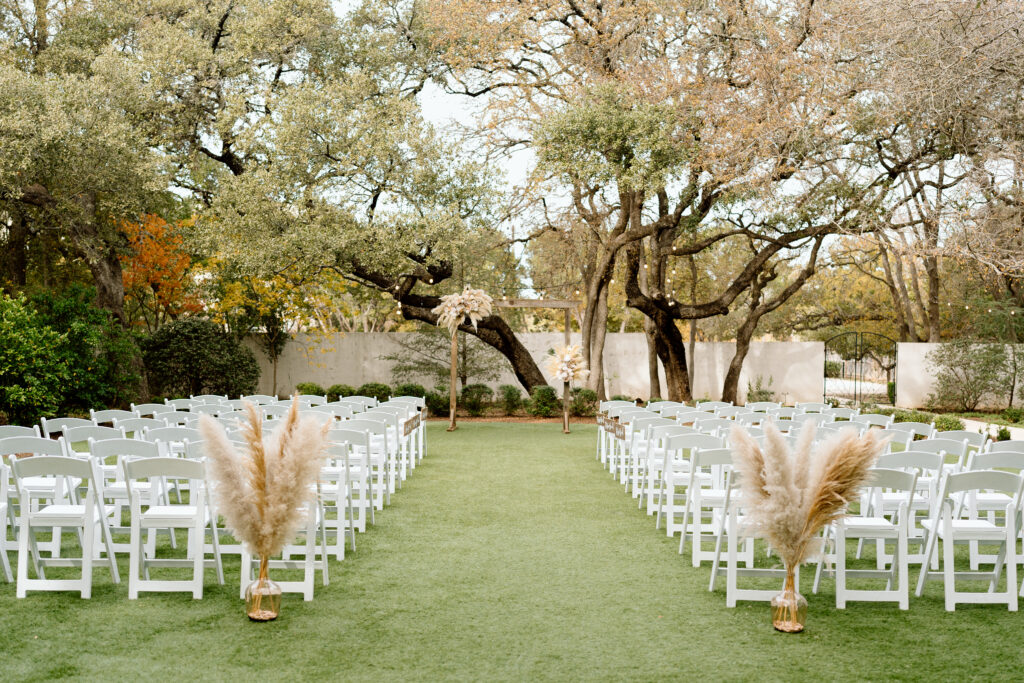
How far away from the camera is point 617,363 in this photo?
915 inches

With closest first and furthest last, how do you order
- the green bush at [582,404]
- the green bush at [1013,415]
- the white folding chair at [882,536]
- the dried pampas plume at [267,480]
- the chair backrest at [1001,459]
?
the dried pampas plume at [267,480] → the white folding chair at [882,536] → the chair backrest at [1001,459] → the green bush at [1013,415] → the green bush at [582,404]

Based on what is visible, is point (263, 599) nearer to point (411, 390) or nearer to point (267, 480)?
point (267, 480)

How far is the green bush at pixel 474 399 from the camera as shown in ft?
62.7

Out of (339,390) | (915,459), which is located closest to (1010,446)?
(915,459)

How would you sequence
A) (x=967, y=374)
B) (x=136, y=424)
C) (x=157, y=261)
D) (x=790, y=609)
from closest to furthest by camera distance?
(x=790, y=609) → (x=136, y=424) → (x=157, y=261) → (x=967, y=374)

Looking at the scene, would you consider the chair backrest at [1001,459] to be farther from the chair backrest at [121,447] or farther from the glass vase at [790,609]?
the chair backrest at [121,447]

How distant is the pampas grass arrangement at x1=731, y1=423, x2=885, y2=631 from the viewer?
15.3 ft

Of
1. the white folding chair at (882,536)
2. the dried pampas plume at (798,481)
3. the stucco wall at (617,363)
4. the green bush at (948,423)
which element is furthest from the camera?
the stucco wall at (617,363)

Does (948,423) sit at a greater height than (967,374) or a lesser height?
lesser

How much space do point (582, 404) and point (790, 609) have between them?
45.8 feet

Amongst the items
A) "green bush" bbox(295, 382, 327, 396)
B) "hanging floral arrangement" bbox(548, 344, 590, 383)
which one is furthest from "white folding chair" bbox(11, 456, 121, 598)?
"green bush" bbox(295, 382, 327, 396)

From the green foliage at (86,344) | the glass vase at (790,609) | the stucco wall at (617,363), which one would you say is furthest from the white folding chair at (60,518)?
the stucco wall at (617,363)

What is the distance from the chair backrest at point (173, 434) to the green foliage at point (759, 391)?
698 inches

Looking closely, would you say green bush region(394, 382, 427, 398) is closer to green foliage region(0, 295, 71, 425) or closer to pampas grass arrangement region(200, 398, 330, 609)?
green foliage region(0, 295, 71, 425)
